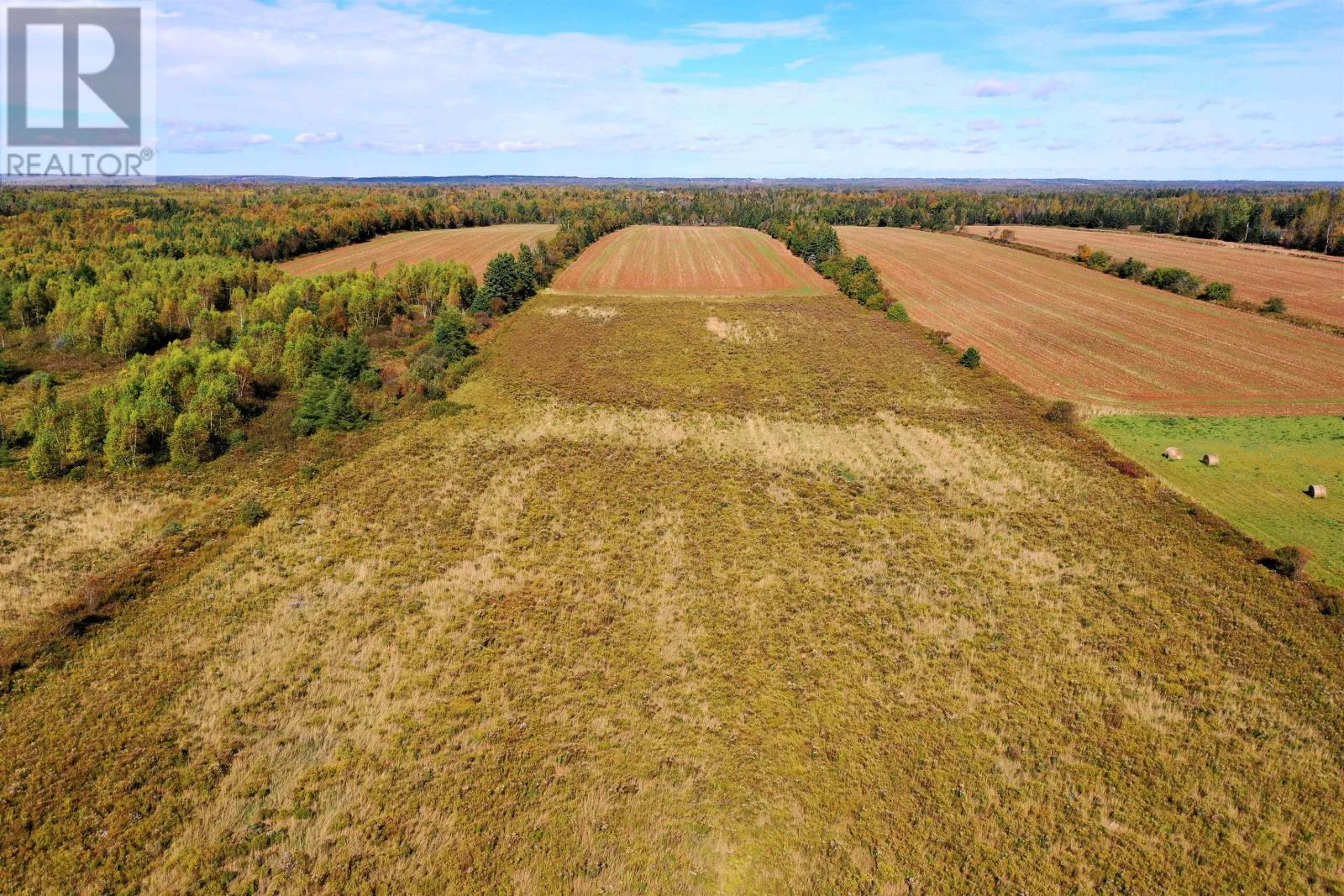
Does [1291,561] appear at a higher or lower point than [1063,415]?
lower

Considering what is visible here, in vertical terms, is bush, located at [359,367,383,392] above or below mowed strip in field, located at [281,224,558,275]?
below

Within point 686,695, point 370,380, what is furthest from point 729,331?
point 686,695

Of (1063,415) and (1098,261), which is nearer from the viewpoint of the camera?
(1063,415)

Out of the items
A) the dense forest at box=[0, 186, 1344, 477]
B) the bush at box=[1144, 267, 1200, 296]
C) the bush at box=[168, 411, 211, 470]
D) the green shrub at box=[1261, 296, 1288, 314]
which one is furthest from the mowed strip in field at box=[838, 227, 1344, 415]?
the bush at box=[168, 411, 211, 470]

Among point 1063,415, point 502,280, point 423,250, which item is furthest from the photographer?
point 423,250

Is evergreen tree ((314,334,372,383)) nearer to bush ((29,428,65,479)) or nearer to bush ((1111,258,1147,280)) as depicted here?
bush ((29,428,65,479))

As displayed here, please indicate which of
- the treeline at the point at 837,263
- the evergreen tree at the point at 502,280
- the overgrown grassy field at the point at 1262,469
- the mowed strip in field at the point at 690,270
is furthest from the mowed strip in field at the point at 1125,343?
the evergreen tree at the point at 502,280

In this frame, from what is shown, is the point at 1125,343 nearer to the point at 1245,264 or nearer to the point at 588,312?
the point at 588,312

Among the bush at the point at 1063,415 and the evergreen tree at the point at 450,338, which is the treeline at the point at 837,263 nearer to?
the bush at the point at 1063,415
